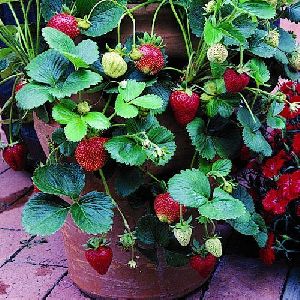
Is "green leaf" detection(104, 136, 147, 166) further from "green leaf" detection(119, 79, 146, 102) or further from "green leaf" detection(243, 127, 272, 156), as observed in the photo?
"green leaf" detection(243, 127, 272, 156)

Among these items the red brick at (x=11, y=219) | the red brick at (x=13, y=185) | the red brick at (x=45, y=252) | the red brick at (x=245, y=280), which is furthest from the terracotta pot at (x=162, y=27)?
the red brick at (x=13, y=185)

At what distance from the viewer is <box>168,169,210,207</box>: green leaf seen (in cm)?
104

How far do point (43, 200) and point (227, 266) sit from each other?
67cm

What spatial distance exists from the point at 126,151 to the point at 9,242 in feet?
2.96

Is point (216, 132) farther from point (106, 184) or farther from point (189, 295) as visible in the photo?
point (189, 295)

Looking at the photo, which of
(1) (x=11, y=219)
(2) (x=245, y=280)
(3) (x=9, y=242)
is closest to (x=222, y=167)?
(2) (x=245, y=280)

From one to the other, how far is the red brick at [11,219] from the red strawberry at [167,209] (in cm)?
91

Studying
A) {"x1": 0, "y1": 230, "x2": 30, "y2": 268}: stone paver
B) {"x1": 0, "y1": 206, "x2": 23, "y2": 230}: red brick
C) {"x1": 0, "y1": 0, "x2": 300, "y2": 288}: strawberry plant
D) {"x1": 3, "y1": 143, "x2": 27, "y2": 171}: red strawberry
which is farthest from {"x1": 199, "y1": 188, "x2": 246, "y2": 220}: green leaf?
{"x1": 0, "y1": 206, "x2": 23, "y2": 230}: red brick

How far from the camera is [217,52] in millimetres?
1061

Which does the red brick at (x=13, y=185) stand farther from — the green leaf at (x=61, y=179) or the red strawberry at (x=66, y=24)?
the red strawberry at (x=66, y=24)

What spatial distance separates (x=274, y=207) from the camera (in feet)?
4.64

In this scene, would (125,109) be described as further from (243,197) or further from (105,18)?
(243,197)

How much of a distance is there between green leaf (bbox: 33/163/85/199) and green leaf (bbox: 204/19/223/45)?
1.25 feet

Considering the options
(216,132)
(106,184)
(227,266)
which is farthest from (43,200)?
(227,266)
